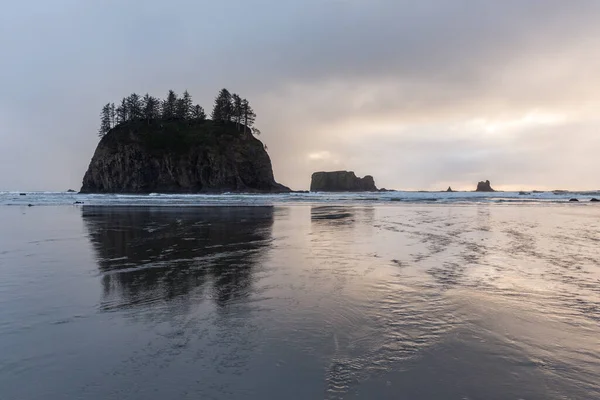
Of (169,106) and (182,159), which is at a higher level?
(169,106)

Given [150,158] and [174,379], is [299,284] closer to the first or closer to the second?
[174,379]

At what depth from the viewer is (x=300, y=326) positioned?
4.68 metres

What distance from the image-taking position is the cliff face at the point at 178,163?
266 feet

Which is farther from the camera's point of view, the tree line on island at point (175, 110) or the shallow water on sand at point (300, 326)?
the tree line on island at point (175, 110)

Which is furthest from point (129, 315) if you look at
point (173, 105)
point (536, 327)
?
point (173, 105)

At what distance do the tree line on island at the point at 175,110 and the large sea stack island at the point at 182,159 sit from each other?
609 millimetres

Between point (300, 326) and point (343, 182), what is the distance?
151492 millimetres

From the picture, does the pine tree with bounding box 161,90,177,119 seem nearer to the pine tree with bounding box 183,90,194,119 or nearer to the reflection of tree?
the pine tree with bounding box 183,90,194,119

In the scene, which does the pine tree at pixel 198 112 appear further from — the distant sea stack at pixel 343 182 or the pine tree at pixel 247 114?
the distant sea stack at pixel 343 182

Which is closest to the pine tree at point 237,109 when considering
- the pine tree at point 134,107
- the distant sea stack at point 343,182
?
the pine tree at point 134,107

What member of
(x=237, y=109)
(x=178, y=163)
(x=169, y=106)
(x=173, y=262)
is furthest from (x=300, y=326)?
(x=169, y=106)

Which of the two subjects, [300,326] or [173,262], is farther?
[173,262]

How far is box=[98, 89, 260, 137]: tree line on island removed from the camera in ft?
316

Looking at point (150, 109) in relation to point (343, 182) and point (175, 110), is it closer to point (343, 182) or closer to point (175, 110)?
point (175, 110)
